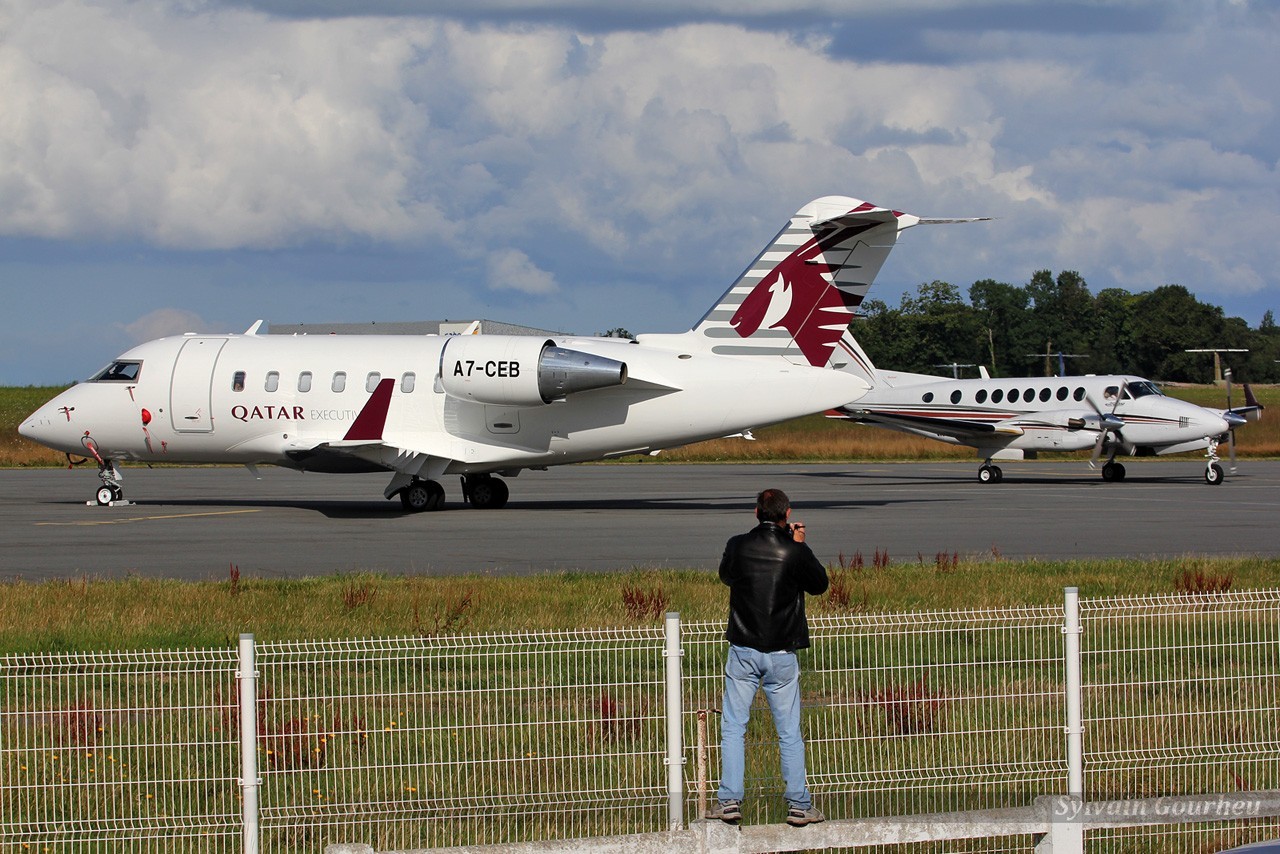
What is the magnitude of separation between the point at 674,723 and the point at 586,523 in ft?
61.0

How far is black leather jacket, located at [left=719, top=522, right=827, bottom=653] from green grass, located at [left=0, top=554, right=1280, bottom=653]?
5298mm

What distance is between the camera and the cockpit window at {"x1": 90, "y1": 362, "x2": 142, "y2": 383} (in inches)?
1154

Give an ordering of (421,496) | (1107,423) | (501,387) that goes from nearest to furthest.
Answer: (501,387) < (421,496) < (1107,423)

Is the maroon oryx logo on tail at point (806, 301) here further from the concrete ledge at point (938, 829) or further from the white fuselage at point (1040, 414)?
the concrete ledge at point (938, 829)


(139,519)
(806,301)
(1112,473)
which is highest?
(806,301)

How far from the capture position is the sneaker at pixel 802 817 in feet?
23.8

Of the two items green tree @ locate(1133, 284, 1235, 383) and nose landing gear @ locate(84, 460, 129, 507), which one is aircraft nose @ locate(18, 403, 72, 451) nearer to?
nose landing gear @ locate(84, 460, 129, 507)

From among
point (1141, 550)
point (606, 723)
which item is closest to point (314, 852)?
point (606, 723)

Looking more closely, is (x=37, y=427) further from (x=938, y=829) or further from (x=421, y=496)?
(x=938, y=829)

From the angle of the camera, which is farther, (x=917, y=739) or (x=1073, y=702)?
(x=917, y=739)

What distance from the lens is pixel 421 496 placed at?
28594 mm

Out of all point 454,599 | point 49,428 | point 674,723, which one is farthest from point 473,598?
point 49,428

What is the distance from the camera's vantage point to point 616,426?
27734 mm

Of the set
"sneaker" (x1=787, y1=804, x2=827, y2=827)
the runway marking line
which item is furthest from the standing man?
the runway marking line
